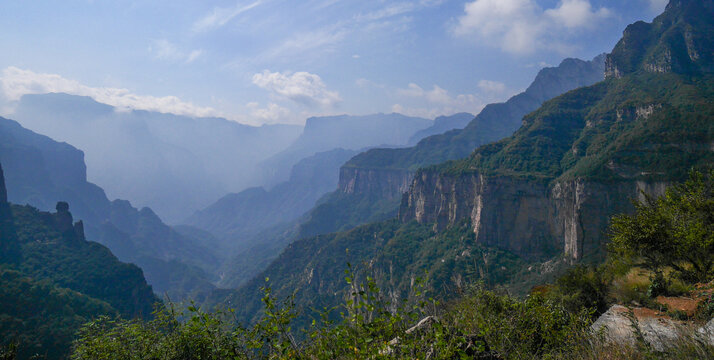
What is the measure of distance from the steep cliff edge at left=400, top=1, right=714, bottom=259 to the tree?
34902 millimetres

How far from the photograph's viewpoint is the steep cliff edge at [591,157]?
52.5 metres

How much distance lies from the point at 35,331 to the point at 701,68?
144250 millimetres

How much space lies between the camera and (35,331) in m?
37.9

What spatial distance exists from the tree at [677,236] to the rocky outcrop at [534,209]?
3515 cm

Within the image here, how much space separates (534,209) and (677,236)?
63.8 meters

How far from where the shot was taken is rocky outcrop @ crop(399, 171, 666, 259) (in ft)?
178

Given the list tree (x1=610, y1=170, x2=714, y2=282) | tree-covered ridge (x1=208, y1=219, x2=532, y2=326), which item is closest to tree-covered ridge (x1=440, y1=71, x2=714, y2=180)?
tree-covered ridge (x1=208, y1=219, x2=532, y2=326)

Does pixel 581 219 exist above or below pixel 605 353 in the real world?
below

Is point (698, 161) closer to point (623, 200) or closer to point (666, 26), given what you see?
point (623, 200)

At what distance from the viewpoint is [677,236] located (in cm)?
1137

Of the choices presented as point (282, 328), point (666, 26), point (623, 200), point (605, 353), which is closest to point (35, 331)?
point (282, 328)

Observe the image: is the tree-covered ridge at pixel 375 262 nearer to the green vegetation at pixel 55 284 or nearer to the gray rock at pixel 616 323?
the green vegetation at pixel 55 284

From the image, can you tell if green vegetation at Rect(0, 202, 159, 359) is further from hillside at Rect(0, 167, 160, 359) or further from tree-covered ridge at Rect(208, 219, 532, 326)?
tree-covered ridge at Rect(208, 219, 532, 326)

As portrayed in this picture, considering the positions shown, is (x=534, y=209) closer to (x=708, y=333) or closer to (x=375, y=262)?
(x=375, y=262)
